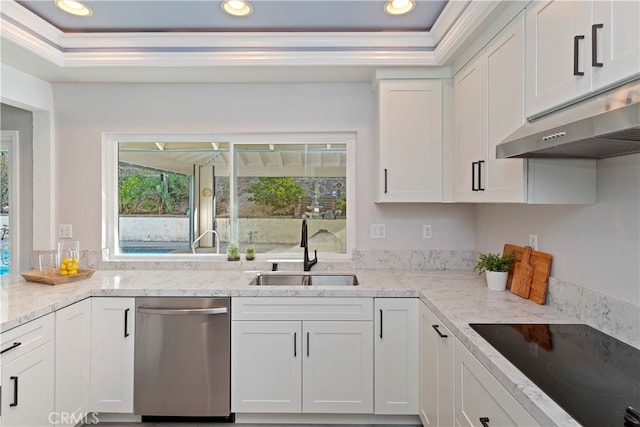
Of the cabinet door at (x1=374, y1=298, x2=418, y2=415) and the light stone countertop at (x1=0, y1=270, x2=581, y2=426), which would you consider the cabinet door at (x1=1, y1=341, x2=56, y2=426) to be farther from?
the cabinet door at (x1=374, y1=298, x2=418, y2=415)

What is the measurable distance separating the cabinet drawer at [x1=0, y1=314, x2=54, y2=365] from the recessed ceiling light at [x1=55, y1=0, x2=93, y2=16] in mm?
1700

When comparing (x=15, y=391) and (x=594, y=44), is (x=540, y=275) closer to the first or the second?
(x=594, y=44)

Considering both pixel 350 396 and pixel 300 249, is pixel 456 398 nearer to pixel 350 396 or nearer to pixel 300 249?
pixel 350 396

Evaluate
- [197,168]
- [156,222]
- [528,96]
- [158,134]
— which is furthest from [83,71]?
[528,96]

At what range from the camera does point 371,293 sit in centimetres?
219

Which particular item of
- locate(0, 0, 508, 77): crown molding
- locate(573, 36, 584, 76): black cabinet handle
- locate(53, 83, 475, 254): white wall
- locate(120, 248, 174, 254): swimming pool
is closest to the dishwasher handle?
locate(120, 248, 174, 254): swimming pool

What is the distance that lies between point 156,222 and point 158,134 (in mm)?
707

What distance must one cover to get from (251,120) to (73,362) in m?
1.94

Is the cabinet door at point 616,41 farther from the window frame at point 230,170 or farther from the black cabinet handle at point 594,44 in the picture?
the window frame at point 230,170

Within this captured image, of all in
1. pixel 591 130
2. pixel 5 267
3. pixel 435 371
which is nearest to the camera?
pixel 591 130

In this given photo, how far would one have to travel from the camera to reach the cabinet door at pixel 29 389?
1639 millimetres

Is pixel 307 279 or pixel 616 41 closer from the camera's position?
pixel 616 41

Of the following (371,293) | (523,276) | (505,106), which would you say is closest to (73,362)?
(371,293)

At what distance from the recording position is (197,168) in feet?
9.78
